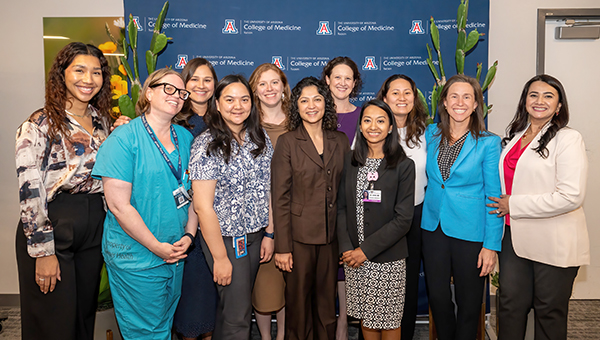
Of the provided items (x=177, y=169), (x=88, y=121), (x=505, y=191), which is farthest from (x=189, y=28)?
(x=505, y=191)

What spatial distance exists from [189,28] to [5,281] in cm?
356

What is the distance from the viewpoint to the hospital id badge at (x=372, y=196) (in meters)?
2.29

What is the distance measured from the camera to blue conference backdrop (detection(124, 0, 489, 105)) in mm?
3711

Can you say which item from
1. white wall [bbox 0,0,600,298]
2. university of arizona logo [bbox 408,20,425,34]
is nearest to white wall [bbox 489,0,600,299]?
white wall [bbox 0,0,600,298]

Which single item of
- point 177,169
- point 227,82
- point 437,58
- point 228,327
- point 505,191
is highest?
point 437,58

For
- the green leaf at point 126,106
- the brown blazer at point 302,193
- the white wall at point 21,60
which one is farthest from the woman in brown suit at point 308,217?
the white wall at point 21,60

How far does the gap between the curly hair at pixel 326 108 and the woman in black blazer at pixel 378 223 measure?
258 mm

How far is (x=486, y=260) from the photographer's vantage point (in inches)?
92.4

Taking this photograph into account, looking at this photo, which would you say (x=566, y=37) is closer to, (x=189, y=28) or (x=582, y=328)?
(x=582, y=328)

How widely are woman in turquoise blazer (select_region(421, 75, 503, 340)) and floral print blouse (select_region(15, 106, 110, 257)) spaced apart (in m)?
2.26

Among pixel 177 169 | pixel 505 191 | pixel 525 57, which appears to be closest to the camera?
pixel 177 169

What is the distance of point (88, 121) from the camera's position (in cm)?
236

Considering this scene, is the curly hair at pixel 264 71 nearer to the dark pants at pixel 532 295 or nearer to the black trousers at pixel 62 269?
the black trousers at pixel 62 269

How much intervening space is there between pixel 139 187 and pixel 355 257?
1.38m
